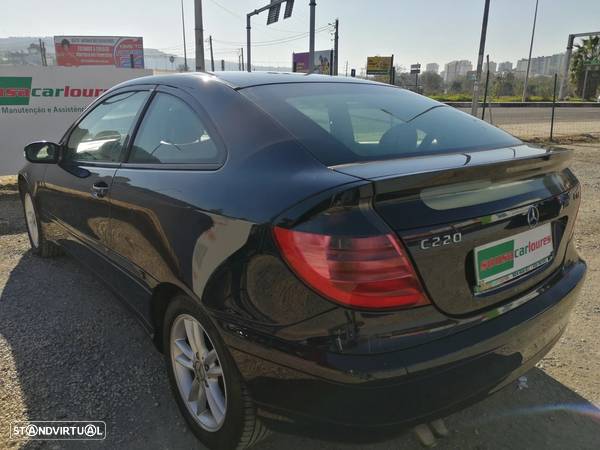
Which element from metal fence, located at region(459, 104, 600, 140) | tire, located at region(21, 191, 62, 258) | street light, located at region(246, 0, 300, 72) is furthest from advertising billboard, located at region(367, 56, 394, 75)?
tire, located at region(21, 191, 62, 258)

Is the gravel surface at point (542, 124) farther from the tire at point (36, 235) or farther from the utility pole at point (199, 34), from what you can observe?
the tire at point (36, 235)

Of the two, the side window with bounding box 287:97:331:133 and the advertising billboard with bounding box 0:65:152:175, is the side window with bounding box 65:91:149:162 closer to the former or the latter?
the side window with bounding box 287:97:331:133

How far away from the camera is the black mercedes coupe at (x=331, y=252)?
59.1 inches

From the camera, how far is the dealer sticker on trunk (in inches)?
67.3

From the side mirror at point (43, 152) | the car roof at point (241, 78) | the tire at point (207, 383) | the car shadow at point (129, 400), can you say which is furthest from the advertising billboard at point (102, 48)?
the tire at point (207, 383)

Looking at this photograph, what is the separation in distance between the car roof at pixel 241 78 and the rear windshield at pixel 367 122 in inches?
3.2

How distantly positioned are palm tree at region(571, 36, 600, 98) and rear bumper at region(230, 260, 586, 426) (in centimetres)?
5758

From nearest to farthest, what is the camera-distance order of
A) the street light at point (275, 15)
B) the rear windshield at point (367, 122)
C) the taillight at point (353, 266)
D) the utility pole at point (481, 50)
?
the taillight at point (353, 266) < the rear windshield at point (367, 122) < the utility pole at point (481, 50) < the street light at point (275, 15)

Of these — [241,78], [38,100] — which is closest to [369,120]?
[241,78]

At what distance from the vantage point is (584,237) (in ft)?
16.5

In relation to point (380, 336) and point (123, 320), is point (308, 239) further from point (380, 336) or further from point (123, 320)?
point (123, 320)

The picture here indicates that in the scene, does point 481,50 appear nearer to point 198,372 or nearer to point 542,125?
point 542,125

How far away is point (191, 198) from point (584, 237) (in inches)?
181

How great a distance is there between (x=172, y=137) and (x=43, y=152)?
5.59 feet
